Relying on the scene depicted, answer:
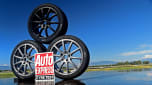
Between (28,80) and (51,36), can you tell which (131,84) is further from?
(28,80)

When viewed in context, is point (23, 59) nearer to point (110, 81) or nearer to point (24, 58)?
point (24, 58)

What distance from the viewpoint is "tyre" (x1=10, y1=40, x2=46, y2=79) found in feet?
45.2

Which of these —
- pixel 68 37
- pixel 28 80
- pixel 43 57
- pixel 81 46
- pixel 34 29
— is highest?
pixel 34 29

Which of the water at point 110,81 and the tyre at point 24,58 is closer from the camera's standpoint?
the water at point 110,81

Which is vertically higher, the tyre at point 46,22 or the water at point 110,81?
the tyre at point 46,22

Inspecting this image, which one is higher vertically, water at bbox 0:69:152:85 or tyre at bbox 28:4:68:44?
tyre at bbox 28:4:68:44

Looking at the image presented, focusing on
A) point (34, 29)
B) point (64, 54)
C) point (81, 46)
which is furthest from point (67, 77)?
point (34, 29)

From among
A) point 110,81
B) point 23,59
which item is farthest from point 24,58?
point 110,81

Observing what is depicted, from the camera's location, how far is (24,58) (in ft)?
47.1

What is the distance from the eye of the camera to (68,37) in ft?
41.3

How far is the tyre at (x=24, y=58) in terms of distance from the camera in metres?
13.8

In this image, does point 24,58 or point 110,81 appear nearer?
point 110,81

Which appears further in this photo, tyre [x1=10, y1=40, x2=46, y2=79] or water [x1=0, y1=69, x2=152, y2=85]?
tyre [x1=10, y1=40, x2=46, y2=79]

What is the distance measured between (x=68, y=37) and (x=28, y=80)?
217 inches
